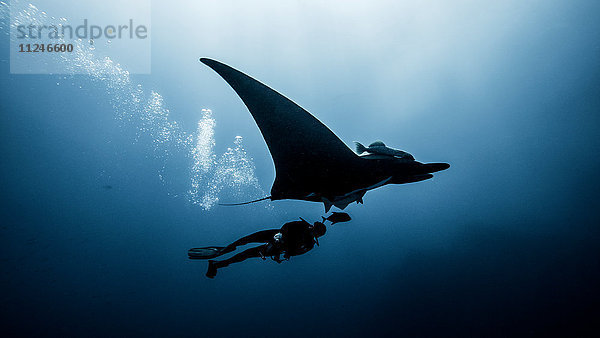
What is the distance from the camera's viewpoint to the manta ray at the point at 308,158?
7.20 ft

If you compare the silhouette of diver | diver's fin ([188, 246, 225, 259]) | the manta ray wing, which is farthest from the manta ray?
diver's fin ([188, 246, 225, 259])

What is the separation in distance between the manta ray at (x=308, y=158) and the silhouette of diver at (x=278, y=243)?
0.49 m

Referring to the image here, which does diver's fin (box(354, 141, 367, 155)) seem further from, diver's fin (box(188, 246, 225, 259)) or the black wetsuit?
diver's fin (box(188, 246, 225, 259))

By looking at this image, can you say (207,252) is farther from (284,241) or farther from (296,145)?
(296,145)

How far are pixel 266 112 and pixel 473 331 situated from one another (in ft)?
120

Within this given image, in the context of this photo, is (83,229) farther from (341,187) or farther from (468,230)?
(468,230)

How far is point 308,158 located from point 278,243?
1509 millimetres

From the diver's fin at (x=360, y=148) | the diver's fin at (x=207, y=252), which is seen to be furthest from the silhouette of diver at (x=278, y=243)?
the diver's fin at (x=360, y=148)

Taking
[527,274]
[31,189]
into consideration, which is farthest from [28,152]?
[527,274]

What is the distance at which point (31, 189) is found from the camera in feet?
59.9

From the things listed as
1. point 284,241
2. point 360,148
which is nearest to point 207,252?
point 284,241

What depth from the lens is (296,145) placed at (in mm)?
2637

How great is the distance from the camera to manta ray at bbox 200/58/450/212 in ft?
7.20

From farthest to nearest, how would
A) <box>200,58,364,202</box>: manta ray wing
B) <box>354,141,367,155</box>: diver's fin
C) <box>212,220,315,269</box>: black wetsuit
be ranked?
<box>212,220,315,269</box>: black wetsuit, <box>354,141,367,155</box>: diver's fin, <box>200,58,364,202</box>: manta ray wing
